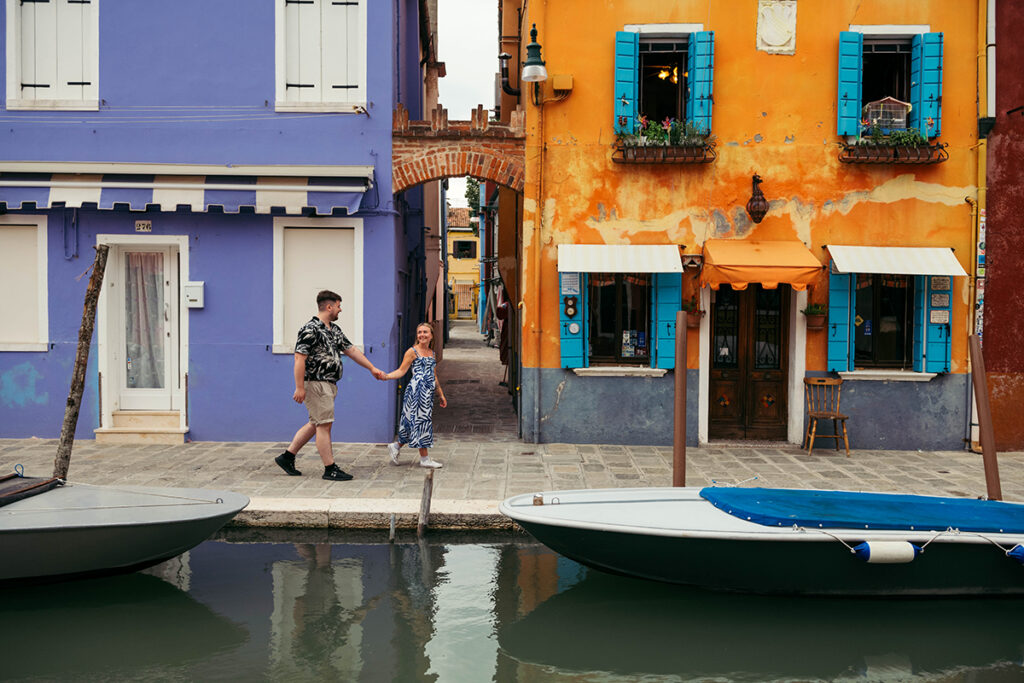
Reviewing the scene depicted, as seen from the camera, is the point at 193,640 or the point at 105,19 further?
the point at 105,19

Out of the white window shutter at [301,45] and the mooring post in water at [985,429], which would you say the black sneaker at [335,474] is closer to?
the white window shutter at [301,45]

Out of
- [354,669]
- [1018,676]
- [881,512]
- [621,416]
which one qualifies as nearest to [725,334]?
[621,416]

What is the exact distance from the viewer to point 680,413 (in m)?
6.95

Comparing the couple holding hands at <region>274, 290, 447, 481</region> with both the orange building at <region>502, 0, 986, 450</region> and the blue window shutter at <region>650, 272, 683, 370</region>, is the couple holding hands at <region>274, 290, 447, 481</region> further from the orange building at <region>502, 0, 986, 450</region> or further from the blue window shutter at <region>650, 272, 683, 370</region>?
the blue window shutter at <region>650, 272, 683, 370</region>

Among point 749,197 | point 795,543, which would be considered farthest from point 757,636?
point 749,197

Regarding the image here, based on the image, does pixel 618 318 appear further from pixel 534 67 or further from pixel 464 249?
pixel 464 249

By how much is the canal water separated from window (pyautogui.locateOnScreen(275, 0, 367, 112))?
5.61 m

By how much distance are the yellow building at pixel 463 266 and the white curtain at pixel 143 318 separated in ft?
115

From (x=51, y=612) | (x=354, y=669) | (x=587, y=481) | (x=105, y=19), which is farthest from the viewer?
(x=105, y=19)

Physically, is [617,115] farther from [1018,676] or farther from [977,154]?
[1018,676]

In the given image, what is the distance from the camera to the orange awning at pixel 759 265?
9023 mm

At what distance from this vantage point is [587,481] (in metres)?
7.83

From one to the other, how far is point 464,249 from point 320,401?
128 ft

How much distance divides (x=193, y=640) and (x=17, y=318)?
253 inches
